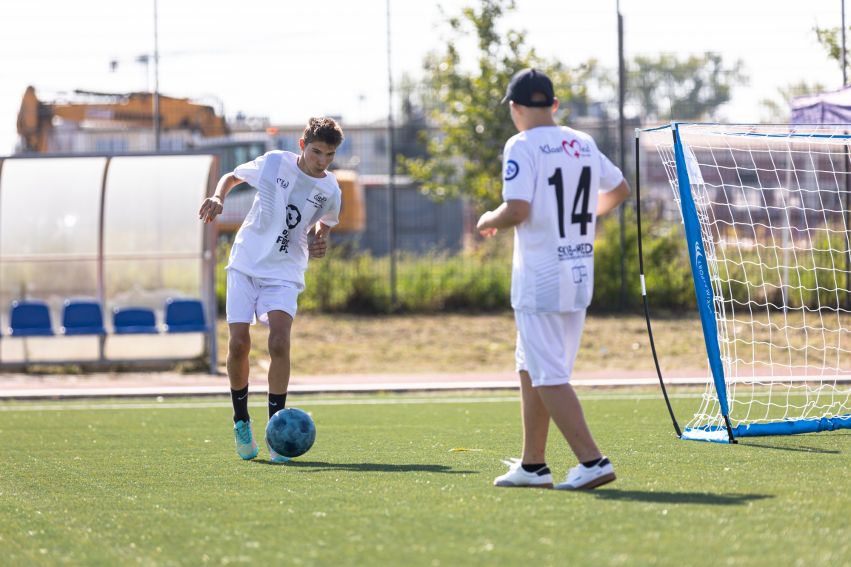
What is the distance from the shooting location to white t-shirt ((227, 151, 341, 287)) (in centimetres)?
774

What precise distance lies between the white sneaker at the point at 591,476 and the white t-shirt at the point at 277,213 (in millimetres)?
2651

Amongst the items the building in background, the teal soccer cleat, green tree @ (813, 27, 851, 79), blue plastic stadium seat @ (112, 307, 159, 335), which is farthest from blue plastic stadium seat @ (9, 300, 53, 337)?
green tree @ (813, 27, 851, 79)

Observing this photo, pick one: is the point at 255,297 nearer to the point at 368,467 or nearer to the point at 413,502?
the point at 368,467

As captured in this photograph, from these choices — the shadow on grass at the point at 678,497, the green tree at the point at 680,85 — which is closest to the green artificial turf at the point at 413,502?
the shadow on grass at the point at 678,497

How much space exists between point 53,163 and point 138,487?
11413 millimetres

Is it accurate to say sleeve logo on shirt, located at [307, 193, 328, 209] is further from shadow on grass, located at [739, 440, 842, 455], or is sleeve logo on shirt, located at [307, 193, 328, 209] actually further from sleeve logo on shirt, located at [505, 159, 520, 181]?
shadow on grass, located at [739, 440, 842, 455]

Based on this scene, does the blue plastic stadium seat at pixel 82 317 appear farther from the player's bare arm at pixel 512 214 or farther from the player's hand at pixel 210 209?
the player's bare arm at pixel 512 214

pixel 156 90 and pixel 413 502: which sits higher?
pixel 156 90

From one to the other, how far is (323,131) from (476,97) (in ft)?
46.6

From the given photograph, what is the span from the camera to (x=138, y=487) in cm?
642

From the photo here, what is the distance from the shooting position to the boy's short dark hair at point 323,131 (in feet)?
24.7

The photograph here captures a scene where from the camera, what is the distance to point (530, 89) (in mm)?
5828

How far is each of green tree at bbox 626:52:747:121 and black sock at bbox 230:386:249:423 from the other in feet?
43.6

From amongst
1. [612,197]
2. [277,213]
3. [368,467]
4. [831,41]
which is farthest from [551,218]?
[831,41]
